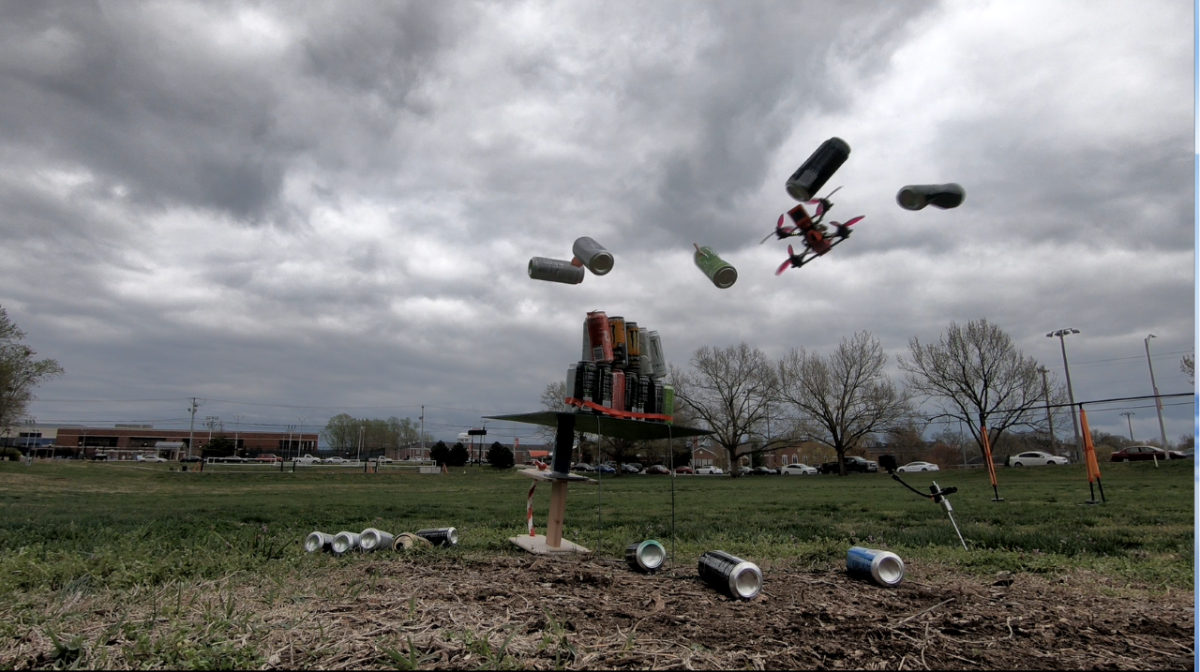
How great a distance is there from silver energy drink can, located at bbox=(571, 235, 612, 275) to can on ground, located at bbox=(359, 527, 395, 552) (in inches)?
114

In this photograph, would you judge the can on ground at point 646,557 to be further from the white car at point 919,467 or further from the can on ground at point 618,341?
the white car at point 919,467

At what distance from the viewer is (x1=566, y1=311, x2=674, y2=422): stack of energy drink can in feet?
17.6

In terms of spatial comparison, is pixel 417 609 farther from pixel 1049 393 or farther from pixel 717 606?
pixel 1049 393

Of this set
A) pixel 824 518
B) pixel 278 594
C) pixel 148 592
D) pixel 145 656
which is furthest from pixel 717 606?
pixel 824 518

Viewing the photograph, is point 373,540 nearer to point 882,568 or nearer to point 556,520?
point 556,520

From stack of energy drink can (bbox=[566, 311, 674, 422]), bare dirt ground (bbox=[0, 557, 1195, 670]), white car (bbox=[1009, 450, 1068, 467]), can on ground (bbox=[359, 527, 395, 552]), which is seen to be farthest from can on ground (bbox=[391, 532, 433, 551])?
white car (bbox=[1009, 450, 1068, 467])

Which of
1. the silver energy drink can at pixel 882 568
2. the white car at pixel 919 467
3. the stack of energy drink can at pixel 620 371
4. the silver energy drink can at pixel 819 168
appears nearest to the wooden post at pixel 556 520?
the stack of energy drink can at pixel 620 371

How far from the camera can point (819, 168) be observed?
362 cm

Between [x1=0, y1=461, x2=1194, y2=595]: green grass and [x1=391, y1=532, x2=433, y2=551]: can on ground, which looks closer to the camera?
[x1=0, y1=461, x2=1194, y2=595]: green grass

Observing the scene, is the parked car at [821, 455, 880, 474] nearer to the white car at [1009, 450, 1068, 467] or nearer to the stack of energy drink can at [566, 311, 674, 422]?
the white car at [1009, 450, 1068, 467]

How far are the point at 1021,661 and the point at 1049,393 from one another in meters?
46.5

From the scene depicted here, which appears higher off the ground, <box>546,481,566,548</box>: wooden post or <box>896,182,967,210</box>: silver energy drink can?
<box>896,182,967,210</box>: silver energy drink can

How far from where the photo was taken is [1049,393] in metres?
41.1

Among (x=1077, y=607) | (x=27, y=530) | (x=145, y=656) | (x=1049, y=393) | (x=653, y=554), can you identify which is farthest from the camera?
(x=1049, y=393)
